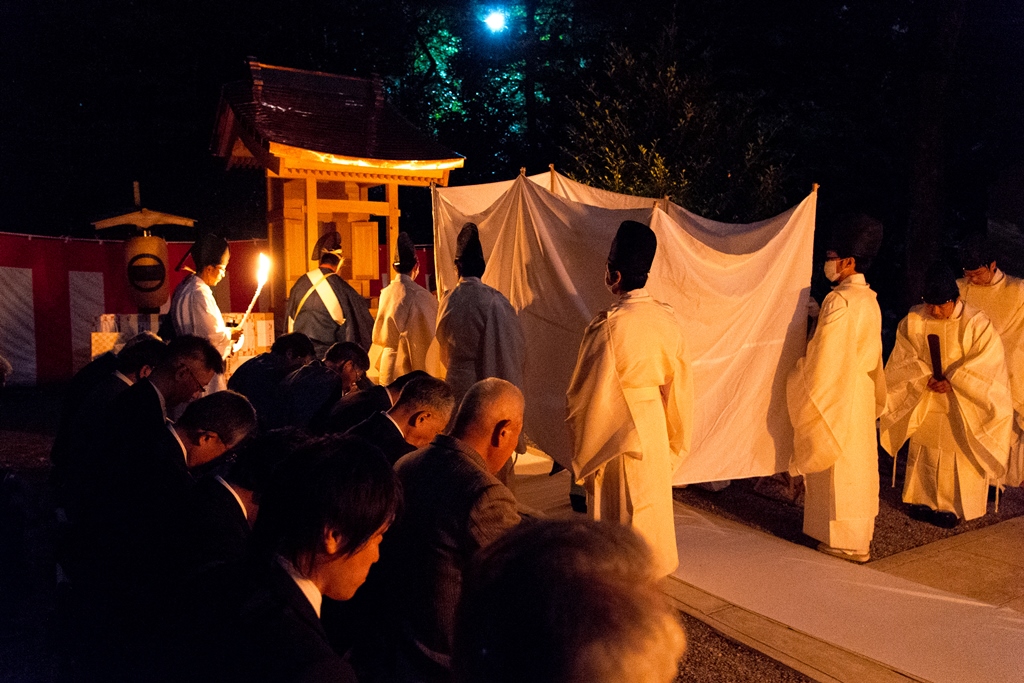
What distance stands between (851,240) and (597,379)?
218cm

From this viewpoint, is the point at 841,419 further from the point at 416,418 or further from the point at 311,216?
the point at 311,216

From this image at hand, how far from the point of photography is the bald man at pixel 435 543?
87.2 inches

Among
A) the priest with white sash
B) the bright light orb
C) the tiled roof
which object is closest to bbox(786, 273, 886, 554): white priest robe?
the priest with white sash

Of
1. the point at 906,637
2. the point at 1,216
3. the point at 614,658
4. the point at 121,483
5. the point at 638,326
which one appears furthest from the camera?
the point at 1,216

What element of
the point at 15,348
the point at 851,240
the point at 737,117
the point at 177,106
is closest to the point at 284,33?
the point at 177,106

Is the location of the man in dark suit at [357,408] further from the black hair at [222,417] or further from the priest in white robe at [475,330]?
the priest in white robe at [475,330]

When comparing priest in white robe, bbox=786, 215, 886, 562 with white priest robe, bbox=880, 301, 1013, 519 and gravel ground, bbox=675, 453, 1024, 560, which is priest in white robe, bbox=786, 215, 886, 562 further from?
white priest robe, bbox=880, 301, 1013, 519

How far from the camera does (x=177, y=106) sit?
17594 millimetres

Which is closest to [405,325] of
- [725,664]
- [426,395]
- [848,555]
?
[426,395]

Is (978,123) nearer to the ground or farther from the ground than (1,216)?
farther from the ground

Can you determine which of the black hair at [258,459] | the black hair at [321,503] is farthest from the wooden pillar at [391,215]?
the black hair at [321,503]

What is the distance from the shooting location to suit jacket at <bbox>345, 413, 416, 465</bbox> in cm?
314

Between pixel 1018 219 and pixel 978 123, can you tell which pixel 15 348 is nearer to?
pixel 1018 219

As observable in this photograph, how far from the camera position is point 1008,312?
6.78 m
